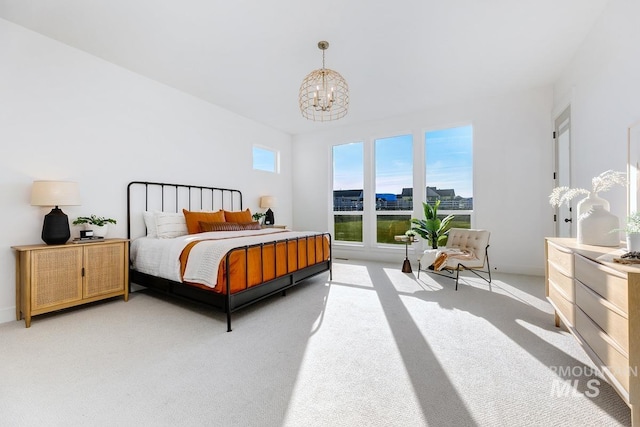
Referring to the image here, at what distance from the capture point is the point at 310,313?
2732mm

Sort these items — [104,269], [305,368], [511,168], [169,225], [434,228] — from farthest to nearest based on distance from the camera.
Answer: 1. [434,228]
2. [511,168]
3. [169,225]
4. [104,269]
5. [305,368]

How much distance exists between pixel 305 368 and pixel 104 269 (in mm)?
2585

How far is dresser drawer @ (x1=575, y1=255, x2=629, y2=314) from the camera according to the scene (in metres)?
1.17

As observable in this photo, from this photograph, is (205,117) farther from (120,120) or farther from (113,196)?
(113,196)

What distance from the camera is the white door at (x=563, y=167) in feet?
11.2

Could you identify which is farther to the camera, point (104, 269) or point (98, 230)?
point (98, 230)

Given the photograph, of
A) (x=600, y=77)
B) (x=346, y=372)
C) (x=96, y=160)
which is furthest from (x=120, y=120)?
(x=600, y=77)

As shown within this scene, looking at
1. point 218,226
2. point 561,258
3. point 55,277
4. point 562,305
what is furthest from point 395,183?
point 55,277

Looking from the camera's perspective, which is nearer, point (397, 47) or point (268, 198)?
point (397, 47)

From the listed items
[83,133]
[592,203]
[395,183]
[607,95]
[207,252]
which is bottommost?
[207,252]

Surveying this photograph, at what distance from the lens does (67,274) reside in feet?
8.75

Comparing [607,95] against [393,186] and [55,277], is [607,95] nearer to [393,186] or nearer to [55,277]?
[393,186]

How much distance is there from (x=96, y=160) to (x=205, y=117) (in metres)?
1.78

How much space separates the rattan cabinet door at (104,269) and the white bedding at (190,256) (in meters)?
0.22
